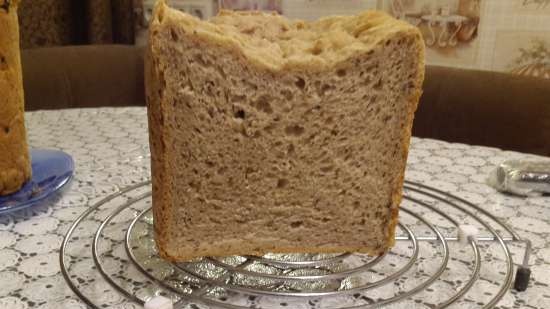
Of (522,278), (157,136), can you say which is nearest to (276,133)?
(157,136)

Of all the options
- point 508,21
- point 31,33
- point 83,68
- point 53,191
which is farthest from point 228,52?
point 31,33

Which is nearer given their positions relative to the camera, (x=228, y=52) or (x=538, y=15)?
(x=228, y=52)

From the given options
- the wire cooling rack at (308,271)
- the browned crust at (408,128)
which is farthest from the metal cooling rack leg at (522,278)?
the browned crust at (408,128)

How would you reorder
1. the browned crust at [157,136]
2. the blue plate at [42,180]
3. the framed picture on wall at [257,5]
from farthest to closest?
the framed picture on wall at [257,5]
the blue plate at [42,180]
the browned crust at [157,136]

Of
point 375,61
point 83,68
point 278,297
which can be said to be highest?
point 375,61

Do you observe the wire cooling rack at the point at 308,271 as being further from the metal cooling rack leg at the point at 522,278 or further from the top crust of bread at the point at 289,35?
the top crust of bread at the point at 289,35

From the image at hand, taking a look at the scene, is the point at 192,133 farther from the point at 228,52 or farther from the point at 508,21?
the point at 508,21
